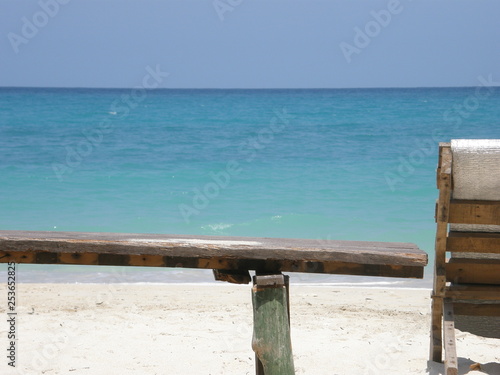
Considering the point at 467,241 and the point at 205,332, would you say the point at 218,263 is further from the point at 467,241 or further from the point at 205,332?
the point at 205,332

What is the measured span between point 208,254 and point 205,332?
291cm

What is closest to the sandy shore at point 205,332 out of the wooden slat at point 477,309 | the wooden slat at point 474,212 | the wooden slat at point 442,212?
the wooden slat at point 477,309

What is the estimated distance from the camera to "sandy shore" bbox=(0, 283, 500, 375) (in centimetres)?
480

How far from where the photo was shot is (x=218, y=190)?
598 inches

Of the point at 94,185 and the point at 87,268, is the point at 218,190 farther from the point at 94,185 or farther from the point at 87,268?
the point at 87,268

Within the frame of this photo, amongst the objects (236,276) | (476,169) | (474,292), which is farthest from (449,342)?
(236,276)

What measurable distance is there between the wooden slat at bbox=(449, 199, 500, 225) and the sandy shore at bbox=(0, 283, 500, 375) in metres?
1.05

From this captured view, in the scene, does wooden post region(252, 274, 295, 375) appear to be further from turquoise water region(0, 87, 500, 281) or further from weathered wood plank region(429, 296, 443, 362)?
turquoise water region(0, 87, 500, 281)

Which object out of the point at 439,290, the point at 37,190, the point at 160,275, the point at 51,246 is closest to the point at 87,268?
the point at 160,275

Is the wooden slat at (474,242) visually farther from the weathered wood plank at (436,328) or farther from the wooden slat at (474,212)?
the weathered wood plank at (436,328)

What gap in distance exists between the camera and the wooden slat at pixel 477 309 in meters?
4.40

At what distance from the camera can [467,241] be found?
434 centimetres

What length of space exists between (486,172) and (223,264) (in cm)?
202

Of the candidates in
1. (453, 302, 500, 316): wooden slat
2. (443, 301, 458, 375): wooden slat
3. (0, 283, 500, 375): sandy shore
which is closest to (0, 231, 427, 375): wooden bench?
(443, 301, 458, 375): wooden slat
